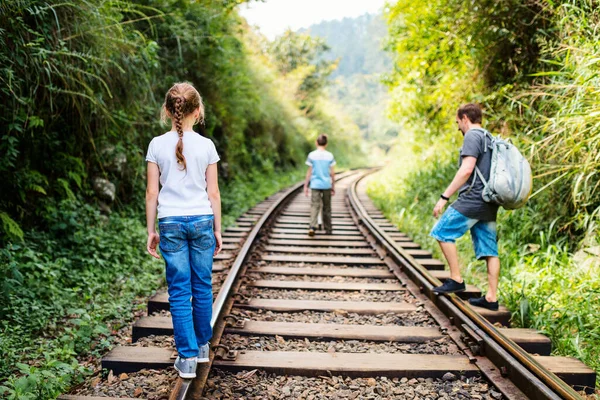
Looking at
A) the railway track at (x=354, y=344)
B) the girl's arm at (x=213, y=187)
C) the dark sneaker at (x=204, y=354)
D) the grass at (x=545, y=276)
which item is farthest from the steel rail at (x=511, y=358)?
the girl's arm at (x=213, y=187)

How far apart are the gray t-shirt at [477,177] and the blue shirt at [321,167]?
3519 mm

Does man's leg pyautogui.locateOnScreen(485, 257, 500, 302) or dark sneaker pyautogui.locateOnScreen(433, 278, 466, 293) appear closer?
man's leg pyautogui.locateOnScreen(485, 257, 500, 302)

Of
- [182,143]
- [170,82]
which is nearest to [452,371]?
[182,143]

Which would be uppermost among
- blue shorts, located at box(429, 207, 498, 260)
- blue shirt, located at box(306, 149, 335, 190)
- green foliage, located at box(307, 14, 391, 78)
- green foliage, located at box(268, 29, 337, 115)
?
green foliage, located at box(307, 14, 391, 78)

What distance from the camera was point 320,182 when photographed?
7.14 meters

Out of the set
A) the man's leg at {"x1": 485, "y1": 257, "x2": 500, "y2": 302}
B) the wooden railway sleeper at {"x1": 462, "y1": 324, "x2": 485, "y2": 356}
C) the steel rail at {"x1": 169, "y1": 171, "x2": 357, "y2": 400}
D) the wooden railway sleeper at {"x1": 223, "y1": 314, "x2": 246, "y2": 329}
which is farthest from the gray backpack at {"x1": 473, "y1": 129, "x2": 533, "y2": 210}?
the steel rail at {"x1": 169, "y1": 171, "x2": 357, "y2": 400}

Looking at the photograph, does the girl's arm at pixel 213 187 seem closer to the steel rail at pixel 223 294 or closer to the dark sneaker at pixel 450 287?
the steel rail at pixel 223 294

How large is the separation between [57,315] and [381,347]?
8.59ft

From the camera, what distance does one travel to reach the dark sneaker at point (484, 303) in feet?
12.1

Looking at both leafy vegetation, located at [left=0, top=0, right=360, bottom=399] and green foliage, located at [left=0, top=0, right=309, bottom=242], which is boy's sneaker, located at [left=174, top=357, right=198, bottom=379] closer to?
leafy vegetation, located at [left=0, top=0, right=360, bottom=399]

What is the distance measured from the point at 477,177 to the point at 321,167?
12.0 feet

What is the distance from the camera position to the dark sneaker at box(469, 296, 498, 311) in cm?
368

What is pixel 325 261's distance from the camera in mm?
5477

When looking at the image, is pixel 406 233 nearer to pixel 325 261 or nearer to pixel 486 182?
pixel 325 261
